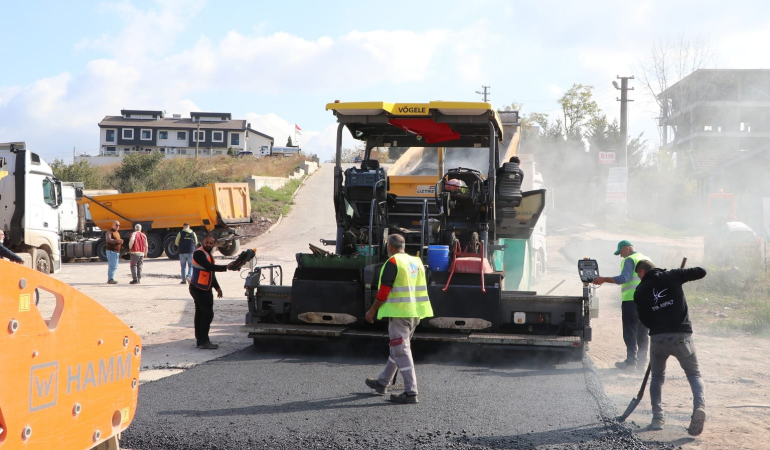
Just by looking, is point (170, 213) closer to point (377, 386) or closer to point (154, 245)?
point (154, 245)

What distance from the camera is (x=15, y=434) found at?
2.61m

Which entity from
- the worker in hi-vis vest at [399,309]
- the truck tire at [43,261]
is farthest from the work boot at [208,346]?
the truck tire at [43,261]

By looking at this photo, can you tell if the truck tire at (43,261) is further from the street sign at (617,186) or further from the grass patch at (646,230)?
the grass patch at (646,230)

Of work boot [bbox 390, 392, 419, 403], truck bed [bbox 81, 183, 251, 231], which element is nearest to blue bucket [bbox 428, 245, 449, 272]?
work boot [bbox 390, 392, 419, 403]

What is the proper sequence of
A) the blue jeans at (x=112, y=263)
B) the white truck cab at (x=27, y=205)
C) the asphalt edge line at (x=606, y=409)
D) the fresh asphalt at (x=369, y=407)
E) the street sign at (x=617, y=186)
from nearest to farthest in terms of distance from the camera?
the fresh asphalt at (x=369, y=407) → the asphalt edge line at (x=606, y=409) → the white truck cab at (x=27, y=205) → the blue jeans at (x=112, y=263) → the street sign at (x=617, y=186)

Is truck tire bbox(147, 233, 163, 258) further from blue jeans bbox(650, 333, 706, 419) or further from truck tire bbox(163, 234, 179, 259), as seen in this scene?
blue jeans bbox(650, 333, 706, 419)

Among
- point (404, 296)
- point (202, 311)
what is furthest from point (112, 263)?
point (404, 296)

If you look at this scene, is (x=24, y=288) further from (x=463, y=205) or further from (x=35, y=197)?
(x=35, y=197)

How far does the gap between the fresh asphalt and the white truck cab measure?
36.7ft

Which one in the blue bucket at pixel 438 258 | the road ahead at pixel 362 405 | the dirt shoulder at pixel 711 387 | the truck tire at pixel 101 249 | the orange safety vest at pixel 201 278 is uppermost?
the blue bucket at pixel 438 258

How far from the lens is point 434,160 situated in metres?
11.2

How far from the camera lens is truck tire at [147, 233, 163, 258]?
25391 mm

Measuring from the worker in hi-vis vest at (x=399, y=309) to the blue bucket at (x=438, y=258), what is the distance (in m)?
1.43

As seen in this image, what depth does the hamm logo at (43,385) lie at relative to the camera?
272 cm
